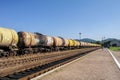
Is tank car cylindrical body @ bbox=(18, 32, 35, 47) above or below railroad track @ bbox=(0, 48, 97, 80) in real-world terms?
above

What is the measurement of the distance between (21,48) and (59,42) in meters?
17.6

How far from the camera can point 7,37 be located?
74.5ft

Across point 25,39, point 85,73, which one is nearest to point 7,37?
point 25,39

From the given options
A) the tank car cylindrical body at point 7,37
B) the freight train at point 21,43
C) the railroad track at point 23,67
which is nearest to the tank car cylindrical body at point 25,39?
the freight train at point 21,43

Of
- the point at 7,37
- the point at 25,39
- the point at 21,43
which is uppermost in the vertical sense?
the point at 25,39

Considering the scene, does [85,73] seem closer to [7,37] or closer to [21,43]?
[7,37]

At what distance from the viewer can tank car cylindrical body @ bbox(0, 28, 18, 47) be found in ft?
71.0

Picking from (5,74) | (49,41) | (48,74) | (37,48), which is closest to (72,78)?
(48,74)

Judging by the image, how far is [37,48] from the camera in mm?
34188

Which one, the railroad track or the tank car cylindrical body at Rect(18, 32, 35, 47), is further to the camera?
the tank car cylindrical body at Rect(18, 32, 35, 47)

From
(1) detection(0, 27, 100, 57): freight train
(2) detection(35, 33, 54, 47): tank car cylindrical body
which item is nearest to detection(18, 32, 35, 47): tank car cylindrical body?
(1) detection(0, 27, 100, 57): freight train

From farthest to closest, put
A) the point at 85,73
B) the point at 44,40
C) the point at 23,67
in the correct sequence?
the point at 44,40, the point at 85,73, the point at 23,67

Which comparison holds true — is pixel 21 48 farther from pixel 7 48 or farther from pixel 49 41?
pixel 49 41

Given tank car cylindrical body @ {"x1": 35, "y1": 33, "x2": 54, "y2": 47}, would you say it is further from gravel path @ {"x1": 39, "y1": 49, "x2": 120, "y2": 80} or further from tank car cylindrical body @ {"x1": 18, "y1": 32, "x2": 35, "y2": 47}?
gravel path @ {"x1": 39, "y1": 49, "x2": 120, "y2": 80}
